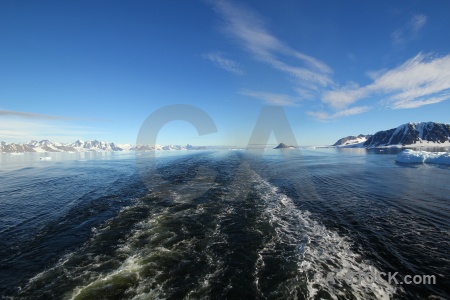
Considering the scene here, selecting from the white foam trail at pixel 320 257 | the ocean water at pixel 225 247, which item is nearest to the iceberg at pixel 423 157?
the ocean water at pixel 225 247

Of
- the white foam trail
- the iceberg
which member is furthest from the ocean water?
the iceberg

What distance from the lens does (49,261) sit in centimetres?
998

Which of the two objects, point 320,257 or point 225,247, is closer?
point 320,257

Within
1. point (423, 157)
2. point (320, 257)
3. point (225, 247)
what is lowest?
point (320, 257)

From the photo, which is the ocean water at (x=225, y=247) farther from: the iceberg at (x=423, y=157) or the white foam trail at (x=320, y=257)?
the iceberg at (x=423, y=157)

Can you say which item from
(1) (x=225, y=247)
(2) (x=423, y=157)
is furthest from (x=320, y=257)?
(2) (x=423, y=157)

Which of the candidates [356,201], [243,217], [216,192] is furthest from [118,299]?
[356,201]

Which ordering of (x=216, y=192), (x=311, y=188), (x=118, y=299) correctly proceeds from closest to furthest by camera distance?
(x=118, y=299) → (x=216, y=192) → (x=311, y=188)

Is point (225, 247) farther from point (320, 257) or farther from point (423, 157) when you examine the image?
point (423, 157)

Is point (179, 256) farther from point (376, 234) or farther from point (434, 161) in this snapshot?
point (434, 161)

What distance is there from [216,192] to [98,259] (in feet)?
47.2

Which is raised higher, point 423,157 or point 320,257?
point 423,157

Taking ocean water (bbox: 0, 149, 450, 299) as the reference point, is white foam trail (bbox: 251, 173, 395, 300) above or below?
below

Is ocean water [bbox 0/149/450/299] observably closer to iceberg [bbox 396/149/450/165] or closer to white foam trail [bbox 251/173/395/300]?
white foam trail [bbox 251/173/395/300]
